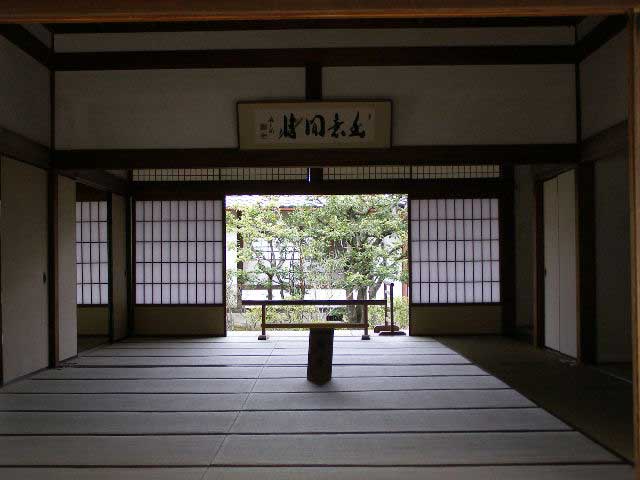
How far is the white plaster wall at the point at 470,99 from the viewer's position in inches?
212

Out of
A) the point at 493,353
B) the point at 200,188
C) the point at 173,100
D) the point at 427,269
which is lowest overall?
the point at 493,353

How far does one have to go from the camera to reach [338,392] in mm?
4230

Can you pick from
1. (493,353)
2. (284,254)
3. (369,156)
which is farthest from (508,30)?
(284,254)

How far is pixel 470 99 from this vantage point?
17.7 feet

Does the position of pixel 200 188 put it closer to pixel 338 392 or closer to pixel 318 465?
pixel 338 392

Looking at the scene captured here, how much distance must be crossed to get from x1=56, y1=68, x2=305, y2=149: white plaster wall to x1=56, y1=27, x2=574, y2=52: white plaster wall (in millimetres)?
251

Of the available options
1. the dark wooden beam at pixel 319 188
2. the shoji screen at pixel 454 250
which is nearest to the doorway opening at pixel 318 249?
the shoji screen at pixel 454 250

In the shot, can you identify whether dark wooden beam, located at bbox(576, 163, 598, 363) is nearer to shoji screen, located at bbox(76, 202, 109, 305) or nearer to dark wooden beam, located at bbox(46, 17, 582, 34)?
dark wooden beam, located at bbox(46, 17, 582, 34)

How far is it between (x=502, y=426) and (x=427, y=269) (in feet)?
Answer: 14.9

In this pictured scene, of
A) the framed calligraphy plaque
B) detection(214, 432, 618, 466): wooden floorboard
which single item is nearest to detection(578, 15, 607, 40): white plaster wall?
the framed calligraphy plaque

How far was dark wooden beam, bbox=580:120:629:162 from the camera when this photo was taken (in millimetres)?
4570

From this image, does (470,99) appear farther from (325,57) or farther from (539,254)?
(539,254)

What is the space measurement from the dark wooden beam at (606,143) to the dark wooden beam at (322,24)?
1.14 meters

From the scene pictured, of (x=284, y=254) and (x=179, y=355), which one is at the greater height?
(x=284, y=254)
